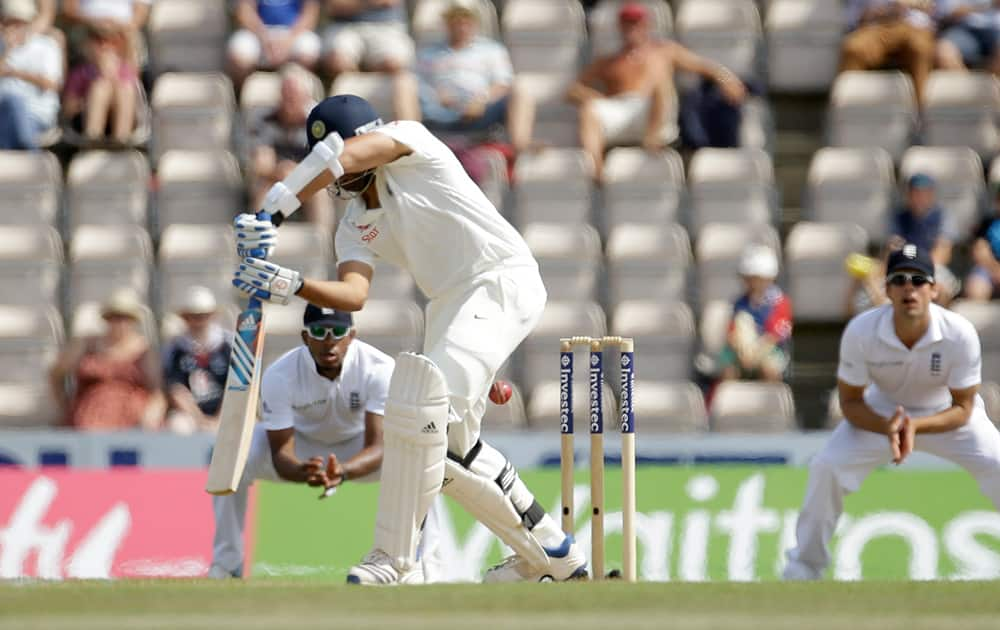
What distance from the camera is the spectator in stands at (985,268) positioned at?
1076cm

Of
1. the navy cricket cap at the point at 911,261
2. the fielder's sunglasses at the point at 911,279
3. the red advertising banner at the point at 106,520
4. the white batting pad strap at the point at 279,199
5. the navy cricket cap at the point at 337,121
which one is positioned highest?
the navy cricket cap at the point at 337,121

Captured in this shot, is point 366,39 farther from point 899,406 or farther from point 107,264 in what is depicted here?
point 899,406

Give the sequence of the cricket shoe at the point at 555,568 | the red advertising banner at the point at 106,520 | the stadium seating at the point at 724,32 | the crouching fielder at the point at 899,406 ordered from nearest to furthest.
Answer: the cricket shoe at the point at 555,568 → the crouching fielder at the point at 899,406 → the red advertising banner at the point at 106,520 → the stadium seating at the point at 724,32

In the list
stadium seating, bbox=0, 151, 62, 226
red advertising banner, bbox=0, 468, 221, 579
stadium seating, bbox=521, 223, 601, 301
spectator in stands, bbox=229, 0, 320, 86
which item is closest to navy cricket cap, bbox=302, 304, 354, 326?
red advertising banner, bbox=0, 468, 221, 579

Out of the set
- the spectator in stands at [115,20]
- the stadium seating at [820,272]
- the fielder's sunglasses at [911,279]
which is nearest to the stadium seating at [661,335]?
the stadium seating at [820,272]

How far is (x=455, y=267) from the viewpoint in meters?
6.07

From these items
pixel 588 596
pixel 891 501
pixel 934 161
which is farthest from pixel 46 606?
pixel 934 161

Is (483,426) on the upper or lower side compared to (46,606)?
lower

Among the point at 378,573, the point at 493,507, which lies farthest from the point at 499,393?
the point at 378,573

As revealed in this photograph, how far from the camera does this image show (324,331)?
8.21 m

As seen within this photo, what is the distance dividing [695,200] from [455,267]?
5.56 m

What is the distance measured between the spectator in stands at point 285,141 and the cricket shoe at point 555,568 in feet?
16.4

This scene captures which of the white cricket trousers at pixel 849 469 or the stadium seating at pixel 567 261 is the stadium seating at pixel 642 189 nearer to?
the stadium seating at pixel 567 261

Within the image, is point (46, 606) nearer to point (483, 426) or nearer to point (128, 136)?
point (483, 426)
